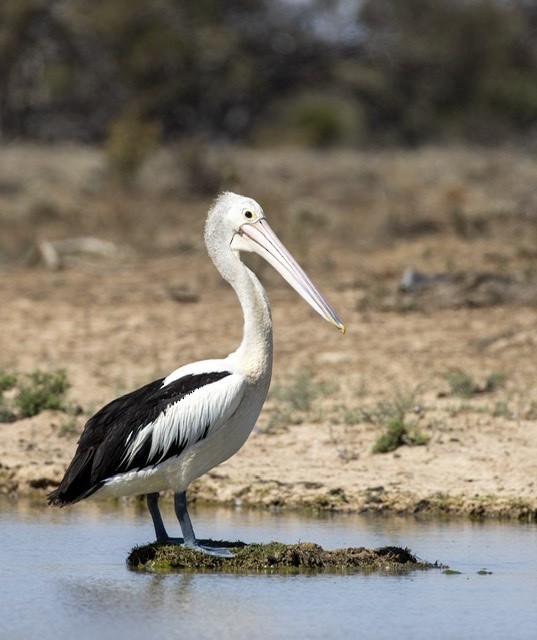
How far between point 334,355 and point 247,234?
444 cm

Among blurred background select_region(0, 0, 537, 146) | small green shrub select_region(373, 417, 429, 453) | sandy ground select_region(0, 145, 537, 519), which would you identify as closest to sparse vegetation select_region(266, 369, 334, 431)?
sandy ground select_region(0, 145, 537, 519)

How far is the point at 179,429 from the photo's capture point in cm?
611

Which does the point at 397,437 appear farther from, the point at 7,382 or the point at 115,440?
the point at 7,382

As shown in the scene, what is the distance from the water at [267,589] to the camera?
5.25 metres

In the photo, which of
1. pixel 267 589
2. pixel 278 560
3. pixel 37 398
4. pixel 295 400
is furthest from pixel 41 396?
pixel 267 589

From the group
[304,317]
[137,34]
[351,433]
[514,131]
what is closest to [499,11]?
[514,131]

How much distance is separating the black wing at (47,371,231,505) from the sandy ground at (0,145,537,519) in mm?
1695

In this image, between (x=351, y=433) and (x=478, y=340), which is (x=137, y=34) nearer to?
(x=478, y=340)

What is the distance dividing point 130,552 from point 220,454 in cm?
58

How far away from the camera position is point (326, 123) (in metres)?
41.2

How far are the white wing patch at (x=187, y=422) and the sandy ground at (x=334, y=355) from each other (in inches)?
67.8

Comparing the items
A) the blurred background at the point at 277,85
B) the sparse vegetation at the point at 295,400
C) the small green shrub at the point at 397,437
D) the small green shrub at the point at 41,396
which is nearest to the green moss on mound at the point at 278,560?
the small green shrub at the point at 397,437

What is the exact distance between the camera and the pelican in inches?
240

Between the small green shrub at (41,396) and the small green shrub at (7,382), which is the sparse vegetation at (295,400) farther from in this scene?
the small green shrub at (7,382)
